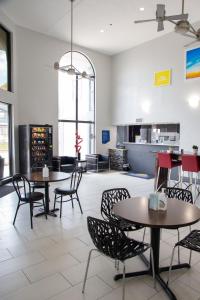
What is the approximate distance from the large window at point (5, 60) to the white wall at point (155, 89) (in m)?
4.43

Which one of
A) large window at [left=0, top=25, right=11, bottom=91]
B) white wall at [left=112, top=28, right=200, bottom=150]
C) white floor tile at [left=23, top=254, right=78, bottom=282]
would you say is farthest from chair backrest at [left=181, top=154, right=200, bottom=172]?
large window at [left=0, top=25, right=11, bottom=91]

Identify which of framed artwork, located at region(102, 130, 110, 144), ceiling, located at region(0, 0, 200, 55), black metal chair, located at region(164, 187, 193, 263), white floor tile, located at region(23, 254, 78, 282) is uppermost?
ceiling, located at region(0, 0, 200, 55)

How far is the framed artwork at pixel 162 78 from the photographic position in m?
7.61

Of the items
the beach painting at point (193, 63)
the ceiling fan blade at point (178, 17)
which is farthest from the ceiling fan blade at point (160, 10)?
the beach painting at point (193, 63)

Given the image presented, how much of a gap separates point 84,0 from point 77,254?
5696 mm

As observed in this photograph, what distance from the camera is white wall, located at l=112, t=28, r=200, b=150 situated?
23.3 ft

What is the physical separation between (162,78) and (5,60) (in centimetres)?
505

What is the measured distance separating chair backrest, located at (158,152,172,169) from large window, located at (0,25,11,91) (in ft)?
15.8

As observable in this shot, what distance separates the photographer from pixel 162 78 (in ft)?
25.6

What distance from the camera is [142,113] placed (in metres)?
8.62

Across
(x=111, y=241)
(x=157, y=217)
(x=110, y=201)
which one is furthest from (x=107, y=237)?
(x=110, y=201)

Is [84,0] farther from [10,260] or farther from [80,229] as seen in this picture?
[10,260]

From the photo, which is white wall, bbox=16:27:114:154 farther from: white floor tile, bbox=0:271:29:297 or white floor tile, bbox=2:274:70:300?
white floor tile, bbox=2:274:70:300

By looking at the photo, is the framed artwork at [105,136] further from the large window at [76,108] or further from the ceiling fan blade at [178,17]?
the ceiling fan blade at [178,17]
